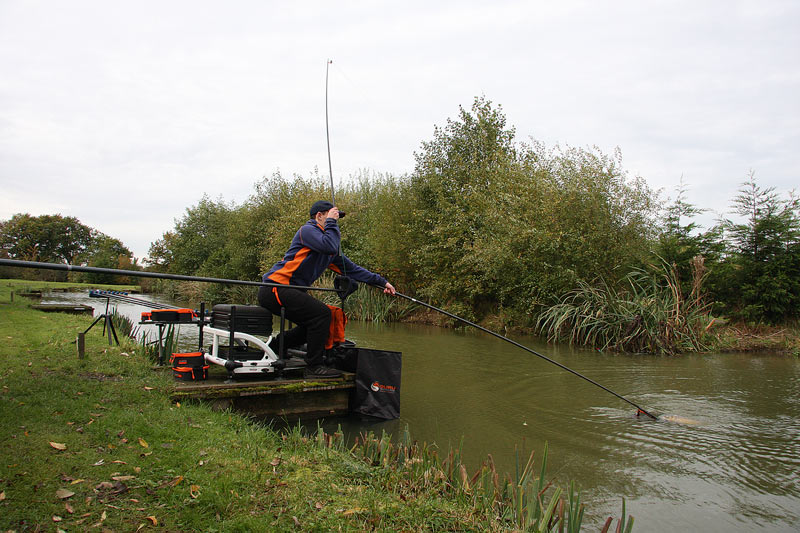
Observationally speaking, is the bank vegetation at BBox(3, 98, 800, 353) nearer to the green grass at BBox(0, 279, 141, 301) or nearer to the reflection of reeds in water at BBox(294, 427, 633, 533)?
the reflection of reeds in water at BBox(294, 427, 633, 533)

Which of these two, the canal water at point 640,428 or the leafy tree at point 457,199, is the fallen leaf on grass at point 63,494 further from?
the leafy tree at point 457,199

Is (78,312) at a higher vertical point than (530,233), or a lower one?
lower

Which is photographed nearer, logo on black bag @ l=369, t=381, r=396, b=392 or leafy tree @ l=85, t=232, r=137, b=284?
logo on black bag @ l=369, t=381, r=396, b=392

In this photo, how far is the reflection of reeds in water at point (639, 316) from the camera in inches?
502

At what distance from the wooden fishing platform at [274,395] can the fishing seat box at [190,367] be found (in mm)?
91

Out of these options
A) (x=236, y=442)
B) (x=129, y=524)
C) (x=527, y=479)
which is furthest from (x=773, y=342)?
(x=129, y=524)

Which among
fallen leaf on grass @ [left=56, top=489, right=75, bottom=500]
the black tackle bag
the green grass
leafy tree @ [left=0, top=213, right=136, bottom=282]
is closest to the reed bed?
the green grass

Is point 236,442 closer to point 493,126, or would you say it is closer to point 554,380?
point 554,380

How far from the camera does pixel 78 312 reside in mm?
14422

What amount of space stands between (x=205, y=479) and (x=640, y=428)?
16.2ft

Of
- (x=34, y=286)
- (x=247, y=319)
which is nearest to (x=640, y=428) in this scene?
(x=247, y=319)

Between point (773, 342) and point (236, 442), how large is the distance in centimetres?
1402

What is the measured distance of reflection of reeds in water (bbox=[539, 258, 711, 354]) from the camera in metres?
12.8

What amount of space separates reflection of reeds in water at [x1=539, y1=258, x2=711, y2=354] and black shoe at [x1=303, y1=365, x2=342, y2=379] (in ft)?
29.7
